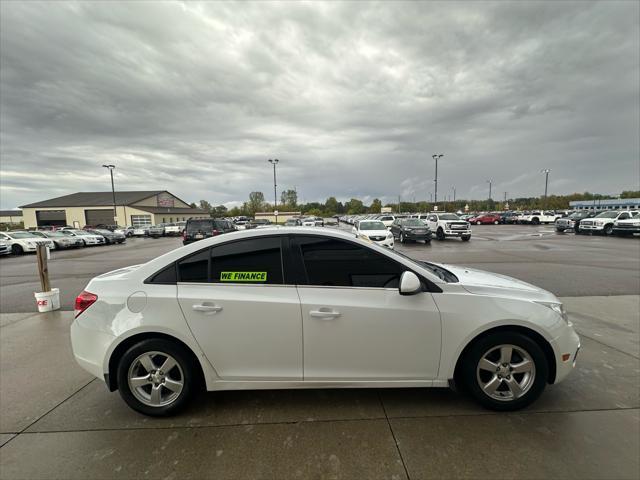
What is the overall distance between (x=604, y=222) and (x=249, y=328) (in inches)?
1217

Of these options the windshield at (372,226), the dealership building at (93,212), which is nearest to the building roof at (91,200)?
Answer: the dealership building at (93,212)

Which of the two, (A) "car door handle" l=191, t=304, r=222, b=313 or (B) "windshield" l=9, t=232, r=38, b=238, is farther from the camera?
(B) "windshield" l=9, t=232, r=38, b=238

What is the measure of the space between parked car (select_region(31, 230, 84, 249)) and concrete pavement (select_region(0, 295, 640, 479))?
921 inches

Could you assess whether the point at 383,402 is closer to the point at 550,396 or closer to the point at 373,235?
the point at 550,396

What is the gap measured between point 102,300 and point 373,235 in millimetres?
13149

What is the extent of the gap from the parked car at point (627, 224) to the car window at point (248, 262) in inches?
1123

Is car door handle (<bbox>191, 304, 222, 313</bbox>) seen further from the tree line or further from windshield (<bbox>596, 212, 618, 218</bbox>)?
the tree line

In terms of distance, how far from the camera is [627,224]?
21047mm

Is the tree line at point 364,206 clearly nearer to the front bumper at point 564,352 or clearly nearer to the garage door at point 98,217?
the garage door at point 98,217

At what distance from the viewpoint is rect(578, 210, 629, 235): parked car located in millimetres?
22969

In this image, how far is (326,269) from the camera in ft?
8.91

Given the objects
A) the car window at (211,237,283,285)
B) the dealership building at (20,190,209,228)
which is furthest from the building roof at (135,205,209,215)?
the car window at (211,237,283,285)

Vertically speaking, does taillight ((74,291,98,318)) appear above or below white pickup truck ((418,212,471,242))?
above

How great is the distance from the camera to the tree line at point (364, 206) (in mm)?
100000
